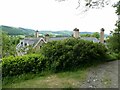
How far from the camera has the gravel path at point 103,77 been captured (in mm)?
5794

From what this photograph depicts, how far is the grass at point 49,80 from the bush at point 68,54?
402 mm

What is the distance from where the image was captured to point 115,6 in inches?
351

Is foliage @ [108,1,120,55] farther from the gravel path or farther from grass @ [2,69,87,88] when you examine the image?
grass @ [2,69,87,88]

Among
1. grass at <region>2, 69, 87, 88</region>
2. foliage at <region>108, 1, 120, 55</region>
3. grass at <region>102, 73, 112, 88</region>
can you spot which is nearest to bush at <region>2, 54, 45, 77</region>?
grass at <region>2, 69, 87, 88</region>

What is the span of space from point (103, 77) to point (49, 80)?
170cm

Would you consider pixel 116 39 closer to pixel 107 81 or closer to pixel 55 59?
pixel 55 59

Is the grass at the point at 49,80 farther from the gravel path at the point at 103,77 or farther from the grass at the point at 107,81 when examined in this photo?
the grass at the point at 107,81

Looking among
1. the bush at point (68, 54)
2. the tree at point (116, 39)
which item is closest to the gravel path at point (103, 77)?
the bush at point (68, 54)

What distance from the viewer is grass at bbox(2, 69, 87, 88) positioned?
591cm

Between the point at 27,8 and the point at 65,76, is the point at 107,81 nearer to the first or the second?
the point at 65,76

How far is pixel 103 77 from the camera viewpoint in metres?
6.46

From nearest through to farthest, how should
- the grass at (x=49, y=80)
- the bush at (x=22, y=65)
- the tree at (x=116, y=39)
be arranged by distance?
the grass at (x=49, y=80), the bush at (x=22, y=65), the tree at (x=116, y=39)

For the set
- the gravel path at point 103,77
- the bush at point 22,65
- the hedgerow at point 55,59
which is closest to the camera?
the gravel path at point 103,77

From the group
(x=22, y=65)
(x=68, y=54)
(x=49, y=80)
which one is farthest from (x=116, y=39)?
(x=22, y=65)
